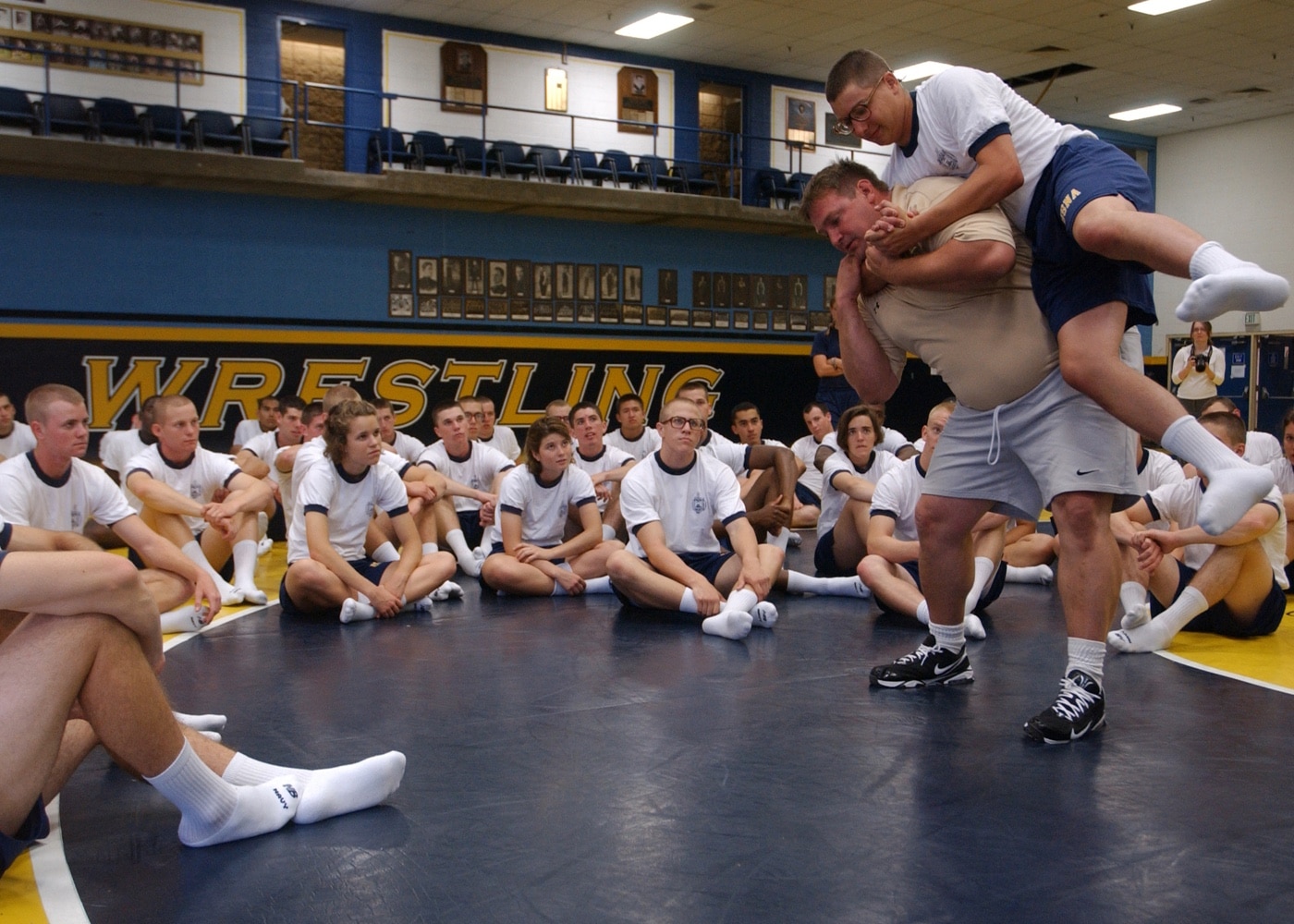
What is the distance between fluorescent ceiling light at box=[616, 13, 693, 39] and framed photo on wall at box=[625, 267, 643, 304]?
2.98 m

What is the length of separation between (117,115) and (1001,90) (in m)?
10.8

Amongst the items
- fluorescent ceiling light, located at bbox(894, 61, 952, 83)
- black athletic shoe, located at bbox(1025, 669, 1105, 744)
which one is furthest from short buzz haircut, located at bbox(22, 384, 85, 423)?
fluorescent ceiling light, located at bbox(894, 61, 952, 83)

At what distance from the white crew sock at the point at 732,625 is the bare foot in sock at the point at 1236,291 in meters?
2.65

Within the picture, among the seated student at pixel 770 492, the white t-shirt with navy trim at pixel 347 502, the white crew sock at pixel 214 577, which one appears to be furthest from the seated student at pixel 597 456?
the white crew sock at pixel 214 577

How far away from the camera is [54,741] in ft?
6.88

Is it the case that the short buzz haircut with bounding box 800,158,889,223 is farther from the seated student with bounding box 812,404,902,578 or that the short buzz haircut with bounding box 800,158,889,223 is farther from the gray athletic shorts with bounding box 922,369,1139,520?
the seated student with bounding box 812,404,902,578

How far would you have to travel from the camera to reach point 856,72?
3111 mm

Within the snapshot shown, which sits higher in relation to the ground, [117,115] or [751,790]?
[117,115]

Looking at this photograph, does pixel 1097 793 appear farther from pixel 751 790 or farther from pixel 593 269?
pixel 593 269

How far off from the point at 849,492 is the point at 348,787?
3.99 meters

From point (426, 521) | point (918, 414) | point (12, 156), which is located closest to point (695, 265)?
point (918, 414)

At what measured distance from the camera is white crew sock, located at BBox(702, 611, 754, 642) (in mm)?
4758

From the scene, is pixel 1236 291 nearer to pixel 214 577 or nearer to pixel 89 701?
pixel 89 701

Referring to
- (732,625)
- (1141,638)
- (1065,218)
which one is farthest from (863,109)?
(1141,638)
